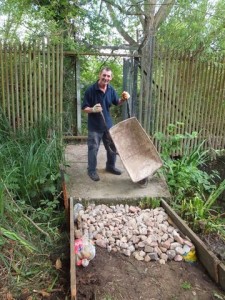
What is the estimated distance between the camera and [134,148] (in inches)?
169

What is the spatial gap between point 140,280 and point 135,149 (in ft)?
6.78

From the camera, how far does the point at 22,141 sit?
497cm

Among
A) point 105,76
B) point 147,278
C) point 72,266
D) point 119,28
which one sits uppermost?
point 119,28

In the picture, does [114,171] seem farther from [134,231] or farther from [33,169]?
[134,231]

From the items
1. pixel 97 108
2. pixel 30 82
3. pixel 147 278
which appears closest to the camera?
pixel 147 278

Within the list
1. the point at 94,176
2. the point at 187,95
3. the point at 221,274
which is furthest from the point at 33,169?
the point at 187,95

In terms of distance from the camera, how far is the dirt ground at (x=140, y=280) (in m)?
2.43

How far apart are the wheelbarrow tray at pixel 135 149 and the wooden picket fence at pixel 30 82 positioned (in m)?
1.88

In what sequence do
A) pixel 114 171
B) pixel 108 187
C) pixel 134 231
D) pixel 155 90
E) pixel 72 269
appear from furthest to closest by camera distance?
pixel 155 90, pixel 114 171, pixel 108 187, pixel 134 231, pixel 72 269

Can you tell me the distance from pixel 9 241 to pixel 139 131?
2.37 metres

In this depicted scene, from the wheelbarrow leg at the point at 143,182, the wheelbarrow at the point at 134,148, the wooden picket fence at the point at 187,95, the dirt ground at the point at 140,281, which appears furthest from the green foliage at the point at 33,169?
the wooden picket fence at the point at 187,95

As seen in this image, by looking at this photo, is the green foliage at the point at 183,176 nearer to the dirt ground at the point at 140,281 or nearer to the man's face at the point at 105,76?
the man's face at the point at 105,76

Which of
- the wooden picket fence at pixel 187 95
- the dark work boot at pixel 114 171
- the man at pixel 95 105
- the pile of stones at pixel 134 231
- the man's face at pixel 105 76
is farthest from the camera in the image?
the wooden picket fence at pixel 187 95

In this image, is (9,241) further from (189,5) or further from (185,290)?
(189,5)
